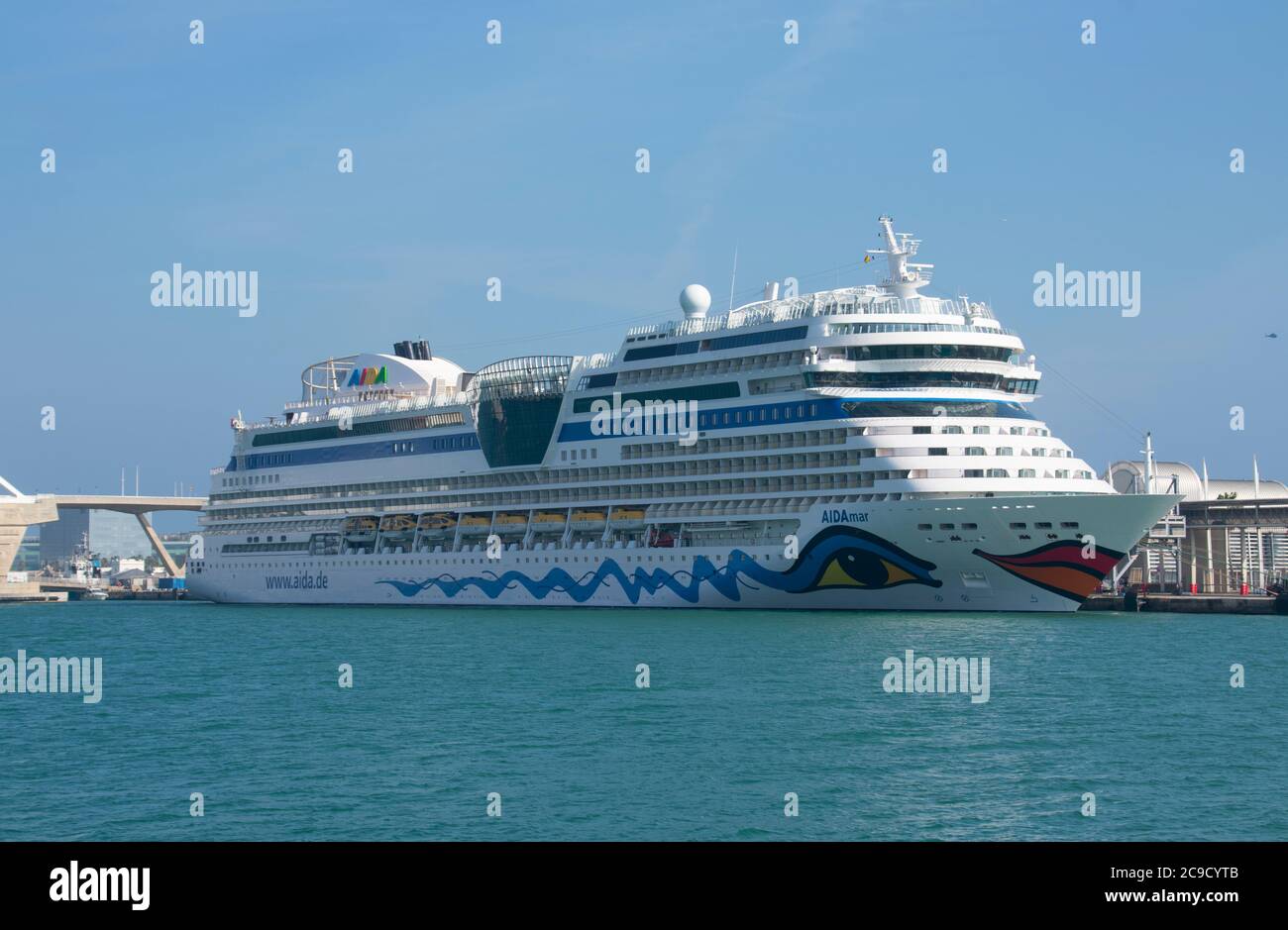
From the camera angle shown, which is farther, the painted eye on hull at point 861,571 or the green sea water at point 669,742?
the painted eye on hull at point 861,571

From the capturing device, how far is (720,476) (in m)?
66.5

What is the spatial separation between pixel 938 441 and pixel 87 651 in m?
34.1

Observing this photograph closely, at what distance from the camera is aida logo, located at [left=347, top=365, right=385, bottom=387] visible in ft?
297

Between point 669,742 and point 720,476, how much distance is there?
125 ft

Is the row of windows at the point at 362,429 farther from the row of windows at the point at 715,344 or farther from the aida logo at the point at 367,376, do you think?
the row of windows at the point at 715,344

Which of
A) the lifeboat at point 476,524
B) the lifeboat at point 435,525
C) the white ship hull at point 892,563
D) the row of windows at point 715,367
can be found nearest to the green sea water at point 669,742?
the white ship hull at point 892,563

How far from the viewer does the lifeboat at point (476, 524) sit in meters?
78.2

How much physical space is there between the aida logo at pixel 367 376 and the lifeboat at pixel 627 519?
25082 millimetres

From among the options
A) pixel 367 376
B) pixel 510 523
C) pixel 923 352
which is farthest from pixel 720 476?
pixel 367 376

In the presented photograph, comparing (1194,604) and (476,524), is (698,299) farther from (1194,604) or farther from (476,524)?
(1194,604)

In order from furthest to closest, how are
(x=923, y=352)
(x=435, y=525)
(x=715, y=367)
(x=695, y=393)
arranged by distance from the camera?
(x=435, y=525) → (x=695, y=393) → (x=715, y=367) → (x=923, y=352)
